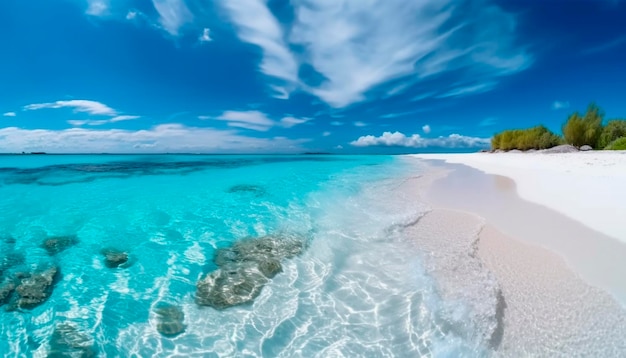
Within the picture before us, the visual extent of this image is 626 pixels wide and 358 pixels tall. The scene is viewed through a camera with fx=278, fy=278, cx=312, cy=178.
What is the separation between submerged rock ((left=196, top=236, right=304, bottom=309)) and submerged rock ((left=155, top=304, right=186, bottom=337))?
33 centimetres

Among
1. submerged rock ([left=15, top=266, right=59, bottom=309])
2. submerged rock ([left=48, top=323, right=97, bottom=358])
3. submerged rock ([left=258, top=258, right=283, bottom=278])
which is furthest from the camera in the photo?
submerged rock ([left=258, top=258, right=283, bottom=278])

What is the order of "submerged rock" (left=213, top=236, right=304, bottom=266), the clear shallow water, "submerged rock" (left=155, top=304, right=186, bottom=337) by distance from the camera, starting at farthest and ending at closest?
"submerged rock" (left=213, top=236, right=304, bottom=266), "submerged rock" (left=155, top=304, right=186, bottom=337), the clear shallow water

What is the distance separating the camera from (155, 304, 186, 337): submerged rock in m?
3.52

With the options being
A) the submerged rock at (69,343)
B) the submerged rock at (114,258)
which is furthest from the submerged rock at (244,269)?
the submerged rock at (114,258)

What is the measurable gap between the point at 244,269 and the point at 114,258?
2879 mm

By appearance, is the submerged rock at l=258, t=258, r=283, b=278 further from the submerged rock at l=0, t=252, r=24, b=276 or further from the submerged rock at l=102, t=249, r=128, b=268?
the submerged rock at l=0, t=252, r=24, b=276

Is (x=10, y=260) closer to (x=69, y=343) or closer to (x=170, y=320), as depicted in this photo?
(x=69, y=343)

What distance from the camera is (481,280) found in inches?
170

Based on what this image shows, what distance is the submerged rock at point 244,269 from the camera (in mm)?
4246

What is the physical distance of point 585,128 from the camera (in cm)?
4175

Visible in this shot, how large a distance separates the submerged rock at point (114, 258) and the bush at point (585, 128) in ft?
189

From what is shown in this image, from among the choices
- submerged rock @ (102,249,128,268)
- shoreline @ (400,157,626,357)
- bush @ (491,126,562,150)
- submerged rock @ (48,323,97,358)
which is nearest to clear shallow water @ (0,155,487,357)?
submerged rock @ (48,323,97,358)

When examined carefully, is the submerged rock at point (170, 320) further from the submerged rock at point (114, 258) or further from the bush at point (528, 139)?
the bush at point (528, 139)

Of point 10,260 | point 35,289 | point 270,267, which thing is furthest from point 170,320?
point 10,260
